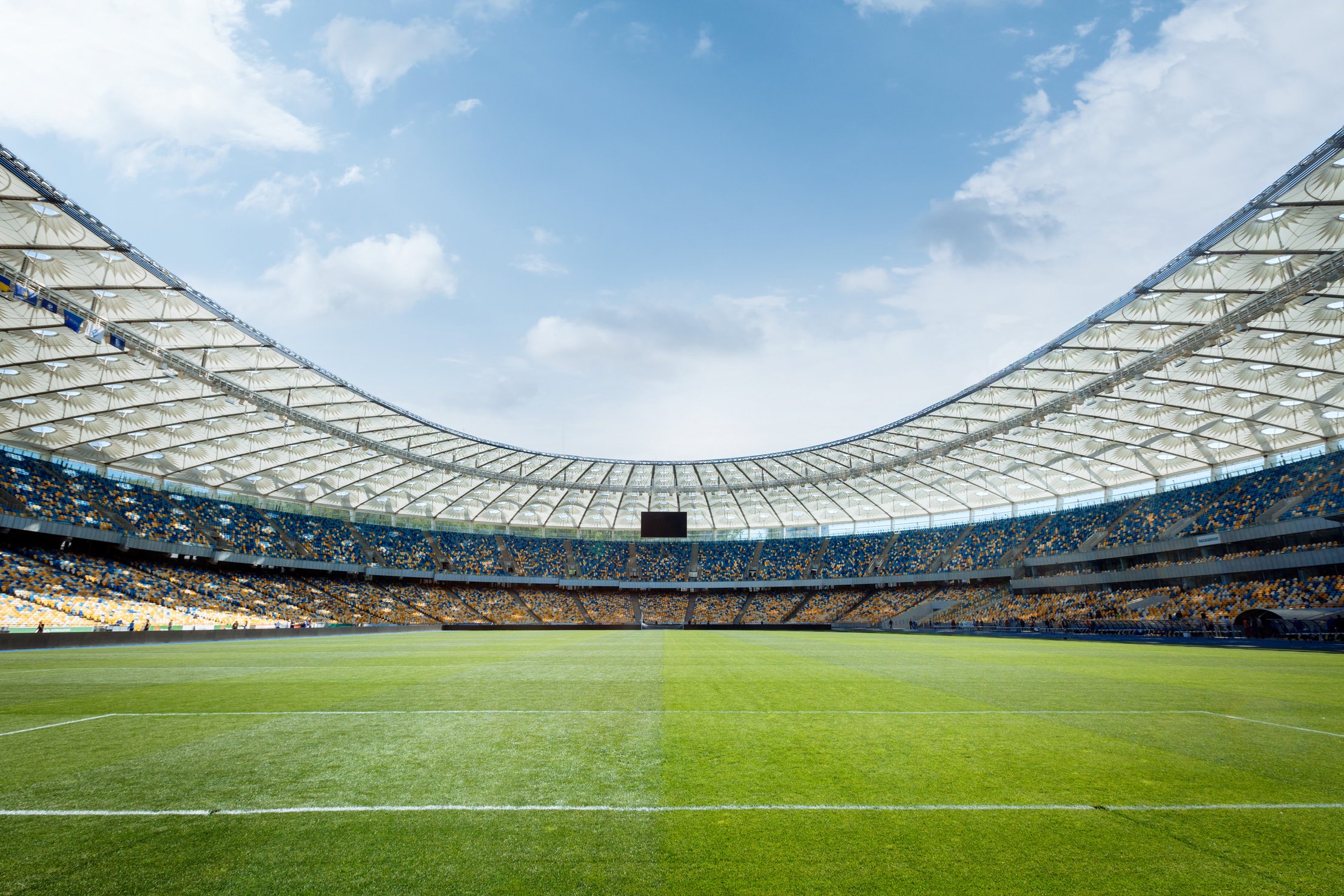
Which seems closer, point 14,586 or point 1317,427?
point 14,586

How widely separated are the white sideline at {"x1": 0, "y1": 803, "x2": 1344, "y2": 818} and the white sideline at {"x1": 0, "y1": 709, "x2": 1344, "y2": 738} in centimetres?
471

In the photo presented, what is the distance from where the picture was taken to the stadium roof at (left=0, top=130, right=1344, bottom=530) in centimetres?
2502

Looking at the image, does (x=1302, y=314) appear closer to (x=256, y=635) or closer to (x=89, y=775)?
(x=89, y=775)

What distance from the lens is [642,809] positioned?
551cm

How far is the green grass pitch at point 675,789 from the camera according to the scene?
14.0 ft

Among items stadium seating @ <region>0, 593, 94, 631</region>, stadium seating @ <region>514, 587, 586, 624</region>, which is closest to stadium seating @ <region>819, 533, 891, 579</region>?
stadium seating @ <region>514, 587, 586, 624</region>

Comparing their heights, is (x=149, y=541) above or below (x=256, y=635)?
above

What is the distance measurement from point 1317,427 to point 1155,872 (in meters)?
52.4

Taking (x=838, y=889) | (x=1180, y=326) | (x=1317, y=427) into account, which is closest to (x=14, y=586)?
(x=838, y=889)

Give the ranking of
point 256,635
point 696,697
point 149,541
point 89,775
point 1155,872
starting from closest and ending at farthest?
1. point 1155,872
2. point 89,775
3. point 696,697
4. point 256,635
5. point 149,541

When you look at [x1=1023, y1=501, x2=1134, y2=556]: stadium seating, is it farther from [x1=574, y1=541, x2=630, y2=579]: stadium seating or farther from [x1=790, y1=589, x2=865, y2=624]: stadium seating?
[x1=574, y1=541, x2=630, y2=579]: stadium seating

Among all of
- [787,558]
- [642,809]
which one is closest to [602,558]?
[787,558]

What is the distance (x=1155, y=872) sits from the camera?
428cm

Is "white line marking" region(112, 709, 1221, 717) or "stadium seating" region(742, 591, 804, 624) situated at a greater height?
"white line marking" region(112, 709, 1221, 717)
